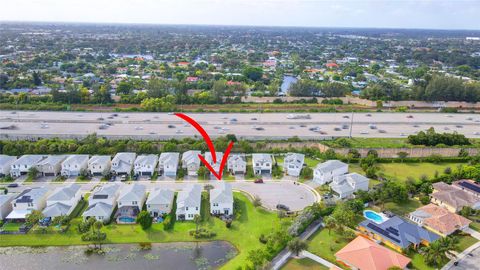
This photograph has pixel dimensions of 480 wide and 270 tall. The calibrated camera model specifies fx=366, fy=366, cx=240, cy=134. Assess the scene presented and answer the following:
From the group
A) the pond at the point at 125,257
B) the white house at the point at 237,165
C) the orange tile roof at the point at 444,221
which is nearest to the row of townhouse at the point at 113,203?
the pond at the point at 125,257

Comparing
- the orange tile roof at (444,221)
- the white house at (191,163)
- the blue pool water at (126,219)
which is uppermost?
the white house at (191,163)

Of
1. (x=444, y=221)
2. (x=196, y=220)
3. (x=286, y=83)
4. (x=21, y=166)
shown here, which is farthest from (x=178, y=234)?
(x=286, y=83)

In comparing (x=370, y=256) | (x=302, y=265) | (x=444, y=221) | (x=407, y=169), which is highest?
(x=444, y=221)

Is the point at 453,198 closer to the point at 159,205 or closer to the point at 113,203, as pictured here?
the point at 159,205

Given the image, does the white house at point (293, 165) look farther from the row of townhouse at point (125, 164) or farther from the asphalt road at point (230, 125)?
the asphalt road at point (230, 125)

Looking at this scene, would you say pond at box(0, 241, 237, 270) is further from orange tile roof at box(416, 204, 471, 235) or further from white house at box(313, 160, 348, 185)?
orange tile roof at box(416, 204, 471, 235)

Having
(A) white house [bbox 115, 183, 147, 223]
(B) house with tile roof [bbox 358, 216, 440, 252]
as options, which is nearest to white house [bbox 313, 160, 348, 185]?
(B) house with tile roof [bbox 358, 216, 440, 252]

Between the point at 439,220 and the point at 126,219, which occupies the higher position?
the point at 439,220
